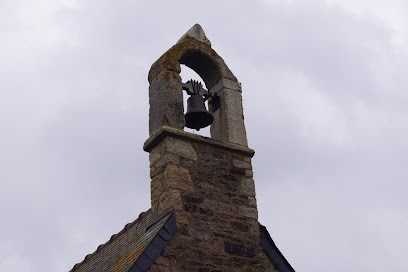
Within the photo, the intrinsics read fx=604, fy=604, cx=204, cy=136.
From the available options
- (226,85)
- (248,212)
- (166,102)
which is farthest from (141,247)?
(226,85)

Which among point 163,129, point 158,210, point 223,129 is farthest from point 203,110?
point 158,210

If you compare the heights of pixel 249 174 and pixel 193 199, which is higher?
pixel 249 174

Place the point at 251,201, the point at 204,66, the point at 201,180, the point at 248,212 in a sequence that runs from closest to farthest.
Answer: the point at 201,180 → the point at 248,212 → the point at 251,201 → the point at 204,66

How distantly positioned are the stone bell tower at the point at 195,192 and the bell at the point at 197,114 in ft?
0.29

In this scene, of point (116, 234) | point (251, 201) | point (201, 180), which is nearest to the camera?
point (201, 180)

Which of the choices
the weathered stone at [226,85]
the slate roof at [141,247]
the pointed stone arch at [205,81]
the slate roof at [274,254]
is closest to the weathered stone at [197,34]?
the pointed stone arch at [205,81]

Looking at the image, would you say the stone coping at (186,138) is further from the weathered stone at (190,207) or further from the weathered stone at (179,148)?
the weathered stone at (190,207)

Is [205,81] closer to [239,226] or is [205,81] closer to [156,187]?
[156,187]

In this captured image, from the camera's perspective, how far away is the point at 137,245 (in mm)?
6312

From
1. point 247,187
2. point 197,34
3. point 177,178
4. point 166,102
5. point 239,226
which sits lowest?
point 239,226

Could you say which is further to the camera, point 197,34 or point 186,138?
point 197,34

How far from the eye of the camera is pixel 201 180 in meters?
6.59

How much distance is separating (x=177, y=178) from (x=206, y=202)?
41cm

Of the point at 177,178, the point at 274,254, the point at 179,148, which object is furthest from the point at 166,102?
the point at 274,254
